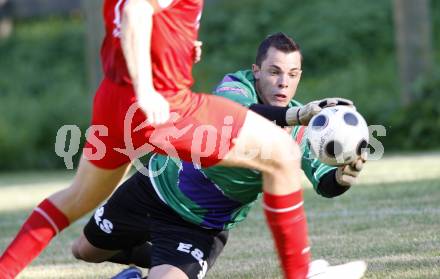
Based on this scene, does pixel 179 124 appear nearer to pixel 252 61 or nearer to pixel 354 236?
pixel 354 236

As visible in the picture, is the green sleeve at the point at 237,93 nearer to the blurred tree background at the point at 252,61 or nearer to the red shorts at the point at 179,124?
the red shorts at the point at 179,124

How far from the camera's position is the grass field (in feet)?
16.5

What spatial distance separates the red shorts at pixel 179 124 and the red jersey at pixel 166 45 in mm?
55

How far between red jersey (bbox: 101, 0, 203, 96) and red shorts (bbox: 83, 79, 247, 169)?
0.18 ft

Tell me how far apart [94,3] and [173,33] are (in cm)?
1263

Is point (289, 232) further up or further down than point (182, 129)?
further down

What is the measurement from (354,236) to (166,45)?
2.53m

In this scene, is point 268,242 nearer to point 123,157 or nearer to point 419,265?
point 419,265

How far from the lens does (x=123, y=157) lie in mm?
3994

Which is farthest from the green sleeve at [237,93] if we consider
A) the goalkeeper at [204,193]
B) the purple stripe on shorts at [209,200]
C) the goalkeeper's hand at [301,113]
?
the purple stripe on shorts at [209,200]

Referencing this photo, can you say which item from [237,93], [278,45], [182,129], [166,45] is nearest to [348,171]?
[237,93]

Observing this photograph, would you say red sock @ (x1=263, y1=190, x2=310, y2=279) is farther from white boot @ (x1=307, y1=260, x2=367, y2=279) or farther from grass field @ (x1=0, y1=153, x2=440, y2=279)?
grass field @ (x1=0, y1=153, x2=440, y2=279)

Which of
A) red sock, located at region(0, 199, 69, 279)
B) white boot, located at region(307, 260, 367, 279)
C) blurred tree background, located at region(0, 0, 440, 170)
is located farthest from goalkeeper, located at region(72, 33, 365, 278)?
blurred tree background, located at region(0, 0, 440, 170)

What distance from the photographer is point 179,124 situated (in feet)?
A: 12.5
